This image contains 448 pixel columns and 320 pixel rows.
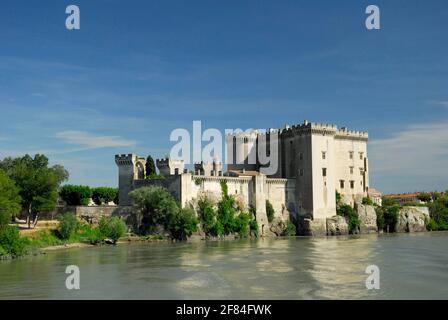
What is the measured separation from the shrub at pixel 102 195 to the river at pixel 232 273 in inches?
845

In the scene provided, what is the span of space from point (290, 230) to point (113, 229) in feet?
60.8

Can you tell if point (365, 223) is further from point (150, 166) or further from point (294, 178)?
point (150, 166)

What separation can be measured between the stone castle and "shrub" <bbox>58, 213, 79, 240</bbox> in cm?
924

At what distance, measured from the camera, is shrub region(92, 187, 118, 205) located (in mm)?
59781

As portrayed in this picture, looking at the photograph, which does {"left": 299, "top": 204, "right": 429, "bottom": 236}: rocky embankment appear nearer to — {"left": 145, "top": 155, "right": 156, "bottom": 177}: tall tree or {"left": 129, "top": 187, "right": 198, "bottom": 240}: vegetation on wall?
{"left": 129, "top": 187, "right": 198, "bottom": 240}: vegetation on wall

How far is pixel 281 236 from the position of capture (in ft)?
178

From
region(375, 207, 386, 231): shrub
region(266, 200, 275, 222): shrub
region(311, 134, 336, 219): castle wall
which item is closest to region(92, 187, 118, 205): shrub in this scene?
region(266, 200, 275, 222): shrub

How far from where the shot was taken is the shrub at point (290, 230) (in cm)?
5481

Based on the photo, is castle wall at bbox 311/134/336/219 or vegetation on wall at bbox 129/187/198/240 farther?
castle wall at bbox 311/134/336/219

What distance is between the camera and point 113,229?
43531 millimetres

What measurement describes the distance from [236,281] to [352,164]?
40903 millimetres
